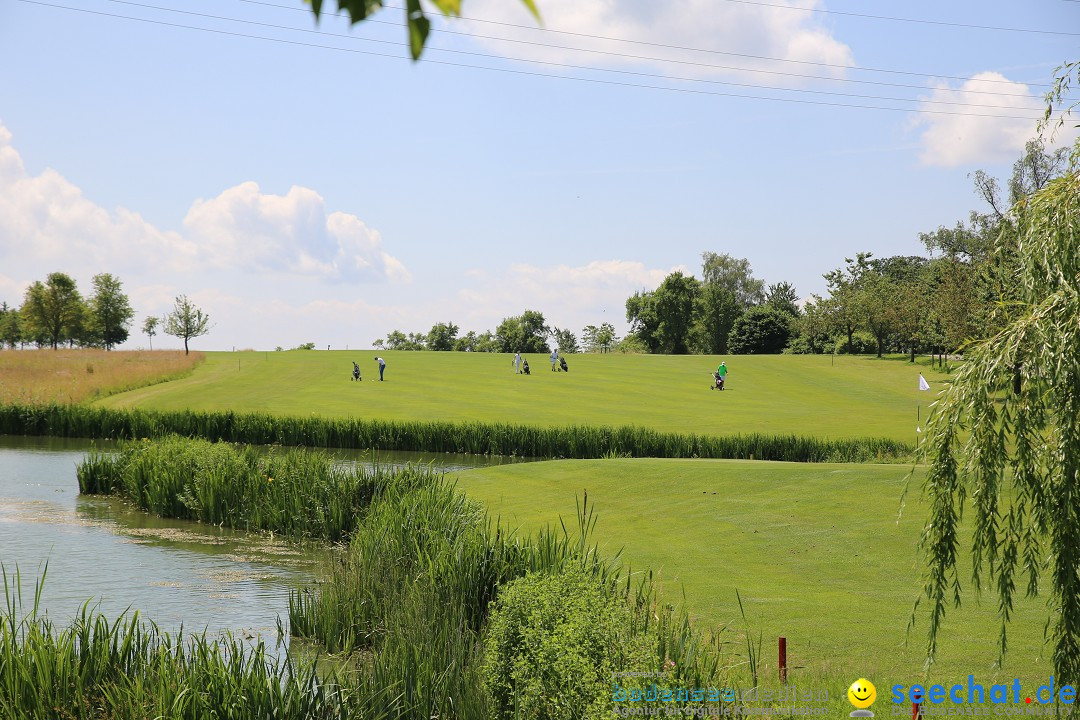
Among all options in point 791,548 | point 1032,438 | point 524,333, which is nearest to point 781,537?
point 791,548

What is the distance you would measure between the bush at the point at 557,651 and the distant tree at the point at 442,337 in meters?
132

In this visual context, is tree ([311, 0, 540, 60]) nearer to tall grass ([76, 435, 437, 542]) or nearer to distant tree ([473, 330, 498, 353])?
tall grass ([76, 435, 437, 542])

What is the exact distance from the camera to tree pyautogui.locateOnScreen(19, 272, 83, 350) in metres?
93.8

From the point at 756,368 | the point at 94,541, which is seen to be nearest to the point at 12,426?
the point at 94,541

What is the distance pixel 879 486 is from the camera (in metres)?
17.3

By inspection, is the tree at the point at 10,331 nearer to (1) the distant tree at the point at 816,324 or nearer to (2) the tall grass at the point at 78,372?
(2) the tall grass at the point at 78,372

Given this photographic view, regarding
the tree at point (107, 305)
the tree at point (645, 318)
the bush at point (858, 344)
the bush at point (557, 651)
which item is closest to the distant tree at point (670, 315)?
the tree at point (645, 318)

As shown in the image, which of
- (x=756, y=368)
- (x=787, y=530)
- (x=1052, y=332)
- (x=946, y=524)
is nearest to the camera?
(x=1052, y=332)

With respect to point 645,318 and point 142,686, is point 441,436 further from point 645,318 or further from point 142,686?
point 645,318

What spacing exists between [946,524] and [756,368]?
68.5 metres

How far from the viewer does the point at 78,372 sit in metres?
54.9

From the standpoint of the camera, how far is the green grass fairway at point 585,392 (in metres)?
44.0

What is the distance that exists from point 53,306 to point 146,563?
89971 mm

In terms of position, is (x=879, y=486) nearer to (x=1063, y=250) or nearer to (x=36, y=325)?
(x=1063, y=250)
